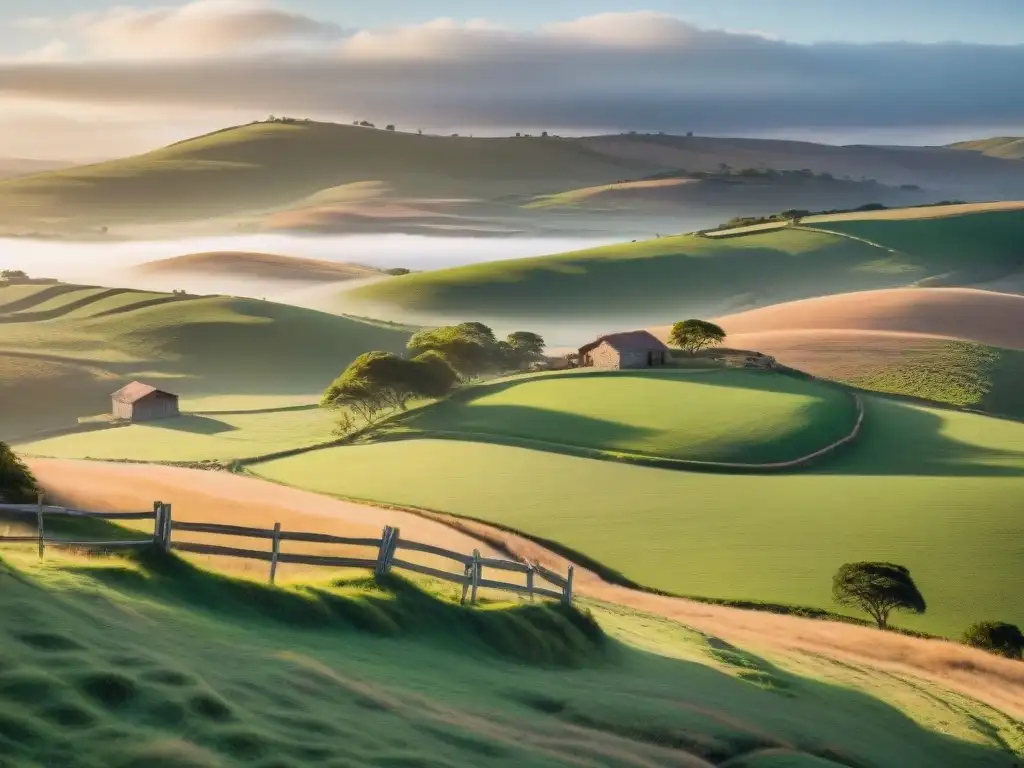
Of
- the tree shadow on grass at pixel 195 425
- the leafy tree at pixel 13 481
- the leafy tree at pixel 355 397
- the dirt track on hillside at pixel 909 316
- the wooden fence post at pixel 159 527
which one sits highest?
the dirt track on hillside at pixel 909 316

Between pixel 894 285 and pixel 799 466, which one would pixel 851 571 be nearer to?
pixel 799 466

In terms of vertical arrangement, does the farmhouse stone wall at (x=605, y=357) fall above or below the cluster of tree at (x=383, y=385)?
above

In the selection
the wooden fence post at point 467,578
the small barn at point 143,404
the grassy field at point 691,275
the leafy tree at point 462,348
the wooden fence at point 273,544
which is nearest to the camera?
the wooden fence at point 273,544

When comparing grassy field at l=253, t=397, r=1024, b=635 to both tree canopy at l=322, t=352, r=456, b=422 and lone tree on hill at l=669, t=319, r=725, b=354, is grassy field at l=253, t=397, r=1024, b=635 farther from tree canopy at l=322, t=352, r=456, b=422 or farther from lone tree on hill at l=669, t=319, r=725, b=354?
lone tree on hill at l=669, t=319, r=725, b=354

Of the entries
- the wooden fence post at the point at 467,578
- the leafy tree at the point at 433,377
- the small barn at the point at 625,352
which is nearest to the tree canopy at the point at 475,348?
the leafy tree at the point at 433,377

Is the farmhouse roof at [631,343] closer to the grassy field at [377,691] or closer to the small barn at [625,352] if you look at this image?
the small barn at [625,352]

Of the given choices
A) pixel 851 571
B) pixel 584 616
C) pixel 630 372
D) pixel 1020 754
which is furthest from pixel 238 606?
pixel 630 372

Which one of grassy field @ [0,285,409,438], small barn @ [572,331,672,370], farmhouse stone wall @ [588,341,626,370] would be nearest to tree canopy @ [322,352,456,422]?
farmhouse stone wall @ [588,341,626,370]

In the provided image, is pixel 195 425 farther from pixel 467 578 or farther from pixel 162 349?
pixel 467 578
